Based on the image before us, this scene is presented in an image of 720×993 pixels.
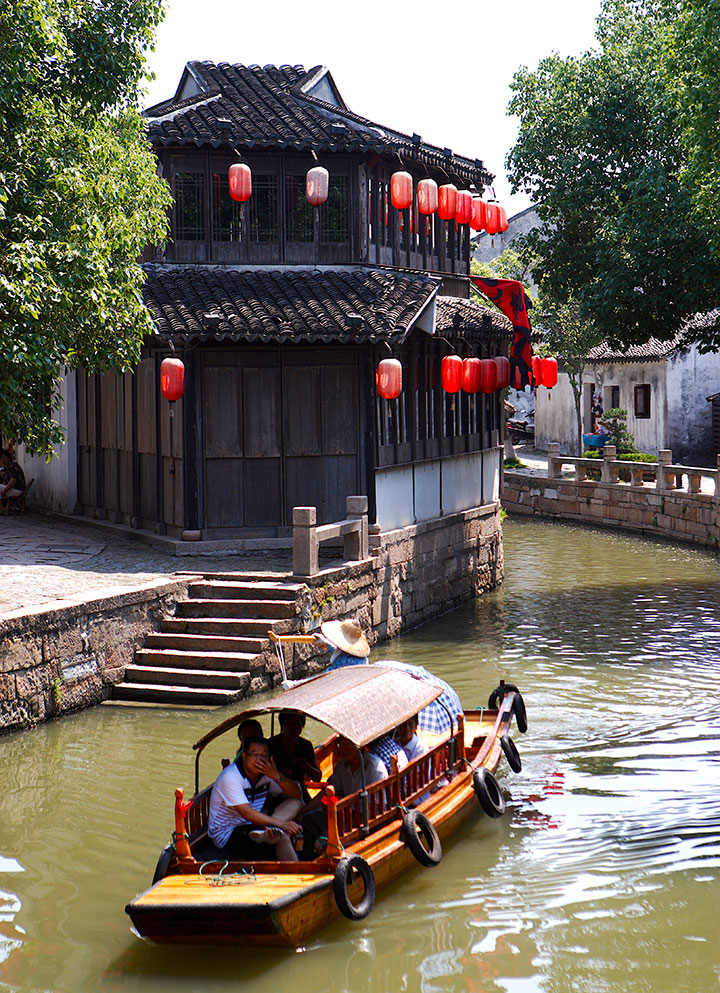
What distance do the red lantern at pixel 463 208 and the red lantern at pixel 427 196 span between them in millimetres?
923

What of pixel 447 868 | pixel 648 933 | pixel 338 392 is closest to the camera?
pixel 648 933

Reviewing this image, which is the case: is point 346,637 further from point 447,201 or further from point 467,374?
point 447,201

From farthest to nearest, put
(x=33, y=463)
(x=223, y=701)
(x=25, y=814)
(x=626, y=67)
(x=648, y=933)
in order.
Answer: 1. (x=626, y=67)
2. (x=33, y=463)
3. (x=223, y=701)
4. (x=25, y=814)
5. (x=648, y=933)

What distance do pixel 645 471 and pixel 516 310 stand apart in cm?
919

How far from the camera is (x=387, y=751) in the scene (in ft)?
31.2

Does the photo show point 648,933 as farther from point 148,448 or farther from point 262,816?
point 148,448

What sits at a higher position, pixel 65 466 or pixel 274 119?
pixel 274 119

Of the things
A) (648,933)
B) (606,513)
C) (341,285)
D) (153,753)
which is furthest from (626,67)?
(648,933)

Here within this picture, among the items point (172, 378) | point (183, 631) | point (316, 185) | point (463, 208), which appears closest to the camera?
point (183, 631)

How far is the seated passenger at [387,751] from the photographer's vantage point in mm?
9422

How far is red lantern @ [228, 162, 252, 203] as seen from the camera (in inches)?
693

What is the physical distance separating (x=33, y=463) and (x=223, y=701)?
11.8 metres

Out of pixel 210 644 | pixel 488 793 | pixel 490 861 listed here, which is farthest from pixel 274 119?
pixel 490 861

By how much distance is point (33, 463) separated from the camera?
2391cm
